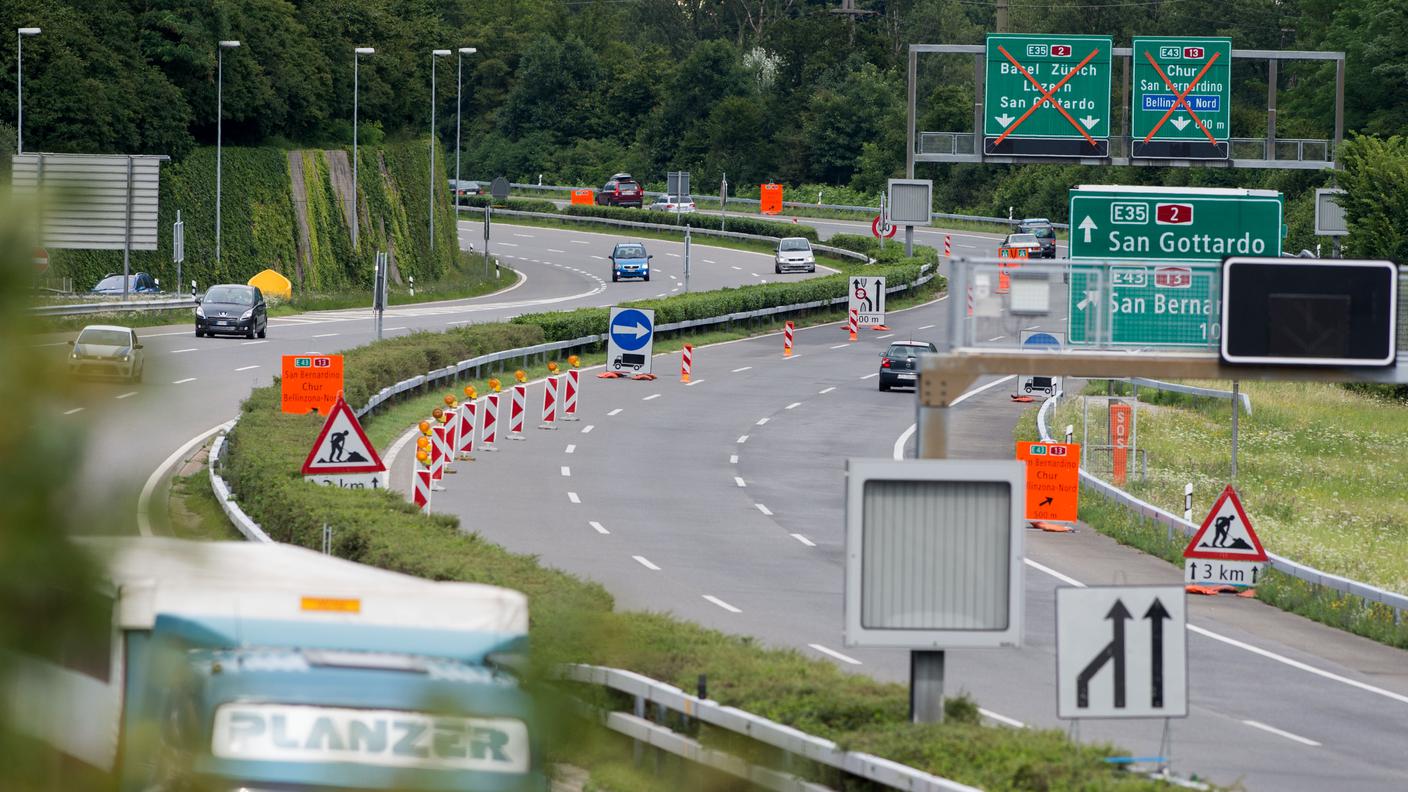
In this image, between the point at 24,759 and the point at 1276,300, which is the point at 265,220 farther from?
the point at 24,759

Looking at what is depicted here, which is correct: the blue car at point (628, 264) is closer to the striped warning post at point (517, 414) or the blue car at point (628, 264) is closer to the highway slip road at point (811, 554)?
the highway slip road at point (811, 554)

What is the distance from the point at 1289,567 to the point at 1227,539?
7.71 ft

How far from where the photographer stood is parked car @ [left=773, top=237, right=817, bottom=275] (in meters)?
72.8

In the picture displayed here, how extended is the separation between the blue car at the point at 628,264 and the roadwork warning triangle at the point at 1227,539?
50.7 meters

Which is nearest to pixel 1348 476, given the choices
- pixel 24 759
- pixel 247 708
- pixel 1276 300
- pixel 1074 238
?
pixel 1074 238

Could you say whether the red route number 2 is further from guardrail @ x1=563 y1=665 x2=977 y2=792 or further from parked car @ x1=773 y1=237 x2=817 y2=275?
parked car @ x1=773 y1=237 x2=817 y2=275

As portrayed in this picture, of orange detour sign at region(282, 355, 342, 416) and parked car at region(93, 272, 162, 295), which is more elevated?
parked car at region(93, 272, 162, 295)

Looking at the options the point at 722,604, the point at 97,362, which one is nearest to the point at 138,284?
the point at 722,604

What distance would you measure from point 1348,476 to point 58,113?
4181 centimetres

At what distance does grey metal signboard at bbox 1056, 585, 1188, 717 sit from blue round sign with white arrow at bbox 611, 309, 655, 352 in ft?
111

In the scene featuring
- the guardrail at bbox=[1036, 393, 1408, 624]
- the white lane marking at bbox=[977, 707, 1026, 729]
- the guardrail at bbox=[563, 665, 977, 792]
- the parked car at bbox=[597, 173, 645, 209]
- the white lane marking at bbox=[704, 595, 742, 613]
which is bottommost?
the white lane marking at bbox=[704, 595, 742, 613]

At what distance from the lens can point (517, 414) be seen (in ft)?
120

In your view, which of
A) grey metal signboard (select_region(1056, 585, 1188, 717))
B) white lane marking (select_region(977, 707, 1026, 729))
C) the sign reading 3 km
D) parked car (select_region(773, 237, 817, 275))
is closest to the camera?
grey metal signboard (select_region(1056, 585, 1188, 717))

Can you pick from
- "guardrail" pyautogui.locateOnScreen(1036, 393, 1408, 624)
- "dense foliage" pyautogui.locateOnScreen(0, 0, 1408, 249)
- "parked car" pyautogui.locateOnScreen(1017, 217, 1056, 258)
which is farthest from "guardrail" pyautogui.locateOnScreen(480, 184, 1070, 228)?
"guardrail" pyautogui.locateOnScreen(1036, 393, 1408, 624)
